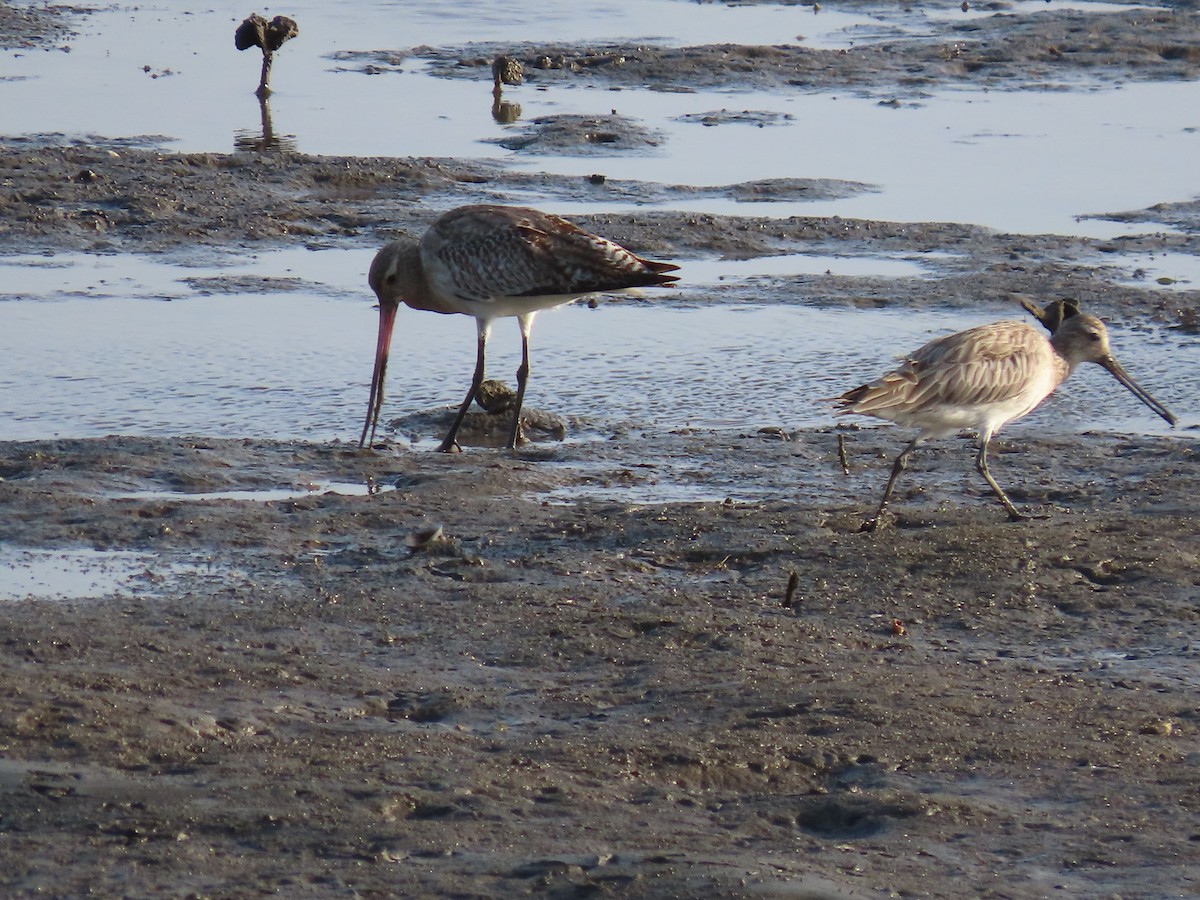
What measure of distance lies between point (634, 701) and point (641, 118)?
38.8 ft

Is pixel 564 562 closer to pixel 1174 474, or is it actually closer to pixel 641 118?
pixel 1174 474

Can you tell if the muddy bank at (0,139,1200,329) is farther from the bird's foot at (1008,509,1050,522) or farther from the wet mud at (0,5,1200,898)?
the bird's foot at (1008,509,1050,522)

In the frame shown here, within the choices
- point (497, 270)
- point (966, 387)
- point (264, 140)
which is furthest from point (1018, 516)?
point (264, 140)

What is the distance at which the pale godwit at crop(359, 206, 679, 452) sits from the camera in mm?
9227

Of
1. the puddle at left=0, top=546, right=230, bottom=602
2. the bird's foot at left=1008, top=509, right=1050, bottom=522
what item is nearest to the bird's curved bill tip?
the bird's foot at left=1008, top=509, right=1050, bottom=522

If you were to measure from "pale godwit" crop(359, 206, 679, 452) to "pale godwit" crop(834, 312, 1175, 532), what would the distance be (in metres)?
1.92

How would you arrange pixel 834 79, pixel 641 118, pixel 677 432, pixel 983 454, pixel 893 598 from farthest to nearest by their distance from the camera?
1. pixel 834 79
2. pixel 641 118
3. pixel 677 432
4. pixel 983 454
5. pixel 893 598

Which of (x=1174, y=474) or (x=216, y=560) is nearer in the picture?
(x=216, y=560)

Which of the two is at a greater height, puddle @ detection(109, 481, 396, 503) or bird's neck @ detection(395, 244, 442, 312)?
bird's neck @ detection(395, 244, 442, 312)

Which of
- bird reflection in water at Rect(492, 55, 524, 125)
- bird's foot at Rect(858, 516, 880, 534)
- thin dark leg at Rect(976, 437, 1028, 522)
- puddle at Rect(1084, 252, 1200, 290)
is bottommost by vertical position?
bird's foot at Rect(858, 516, 880, 534)

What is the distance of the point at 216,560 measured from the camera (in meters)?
6.71

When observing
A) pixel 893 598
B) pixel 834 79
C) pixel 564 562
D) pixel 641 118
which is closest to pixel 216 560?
pixel 564 562

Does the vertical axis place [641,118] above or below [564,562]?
above

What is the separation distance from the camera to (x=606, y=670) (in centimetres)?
573
